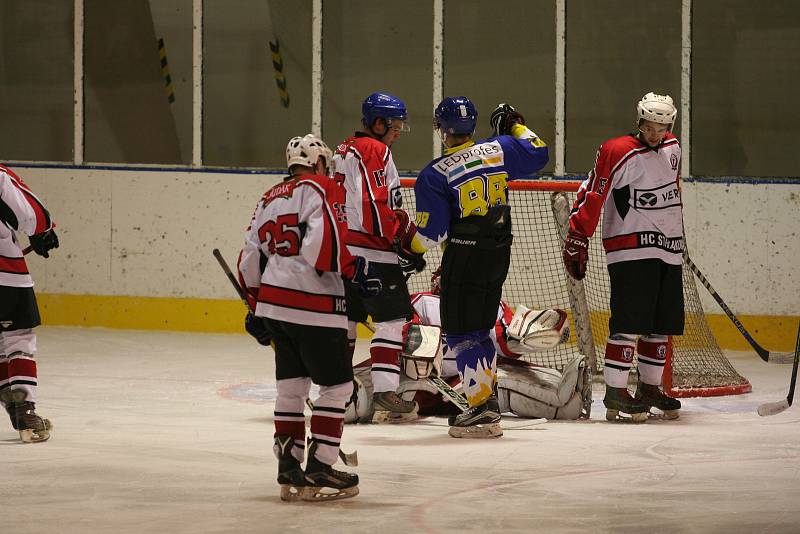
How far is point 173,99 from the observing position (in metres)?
9.12

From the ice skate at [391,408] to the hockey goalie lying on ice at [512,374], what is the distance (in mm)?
45

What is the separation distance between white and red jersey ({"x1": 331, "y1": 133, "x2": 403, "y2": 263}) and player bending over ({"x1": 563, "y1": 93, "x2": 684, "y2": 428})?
2.57 feet

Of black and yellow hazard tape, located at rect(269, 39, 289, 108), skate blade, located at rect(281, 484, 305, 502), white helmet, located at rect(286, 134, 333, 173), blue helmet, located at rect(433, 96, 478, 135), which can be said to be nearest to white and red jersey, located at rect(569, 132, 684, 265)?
blue helmet, located at rect(433, 96, 478, 135)

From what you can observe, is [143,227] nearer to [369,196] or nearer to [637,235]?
[369,196]

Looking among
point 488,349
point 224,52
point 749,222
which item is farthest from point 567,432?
point 224,52

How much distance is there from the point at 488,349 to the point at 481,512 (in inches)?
57.2

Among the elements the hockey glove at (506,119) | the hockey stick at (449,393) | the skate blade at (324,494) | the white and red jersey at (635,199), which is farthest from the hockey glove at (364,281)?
the white and red jersey at (635,199)

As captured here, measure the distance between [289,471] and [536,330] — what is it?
Answer: 2.03 meters

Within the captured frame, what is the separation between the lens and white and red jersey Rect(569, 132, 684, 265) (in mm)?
5656

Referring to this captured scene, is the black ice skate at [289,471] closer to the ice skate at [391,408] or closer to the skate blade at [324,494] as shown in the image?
the skate blade at [324,494]

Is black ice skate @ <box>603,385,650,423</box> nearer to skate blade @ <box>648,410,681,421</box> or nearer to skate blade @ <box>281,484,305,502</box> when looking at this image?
skate blade @ <box>648,410,681,421</box>

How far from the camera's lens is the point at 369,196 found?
568cm

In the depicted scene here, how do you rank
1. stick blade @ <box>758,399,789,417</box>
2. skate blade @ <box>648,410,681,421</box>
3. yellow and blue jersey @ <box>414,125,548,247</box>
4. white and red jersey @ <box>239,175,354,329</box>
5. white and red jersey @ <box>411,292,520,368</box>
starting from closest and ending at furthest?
white and red jersey @ <box>239,175,354,329</box> < yellow and blue jersey @ <box>414,125,548,247</box> < stick blade @ <box>758,399,789,417</box> < skate blade @ <box>648,410,681,421</box> < white and red jersey @ <box>411,292,520,368</box>

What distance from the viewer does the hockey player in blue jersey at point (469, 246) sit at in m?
5.26
